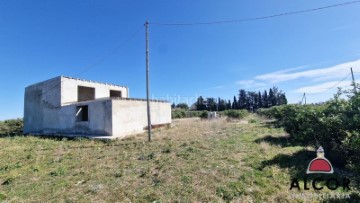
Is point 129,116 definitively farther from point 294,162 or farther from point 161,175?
point 294,162

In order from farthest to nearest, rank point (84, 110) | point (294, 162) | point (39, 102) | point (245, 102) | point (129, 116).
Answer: point (245, 102) < point (39, 102) < point (84, 110) < point (129, 116) < point (294, 162)

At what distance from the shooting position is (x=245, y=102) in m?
74.4

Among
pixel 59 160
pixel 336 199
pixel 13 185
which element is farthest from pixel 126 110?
pixel 336 199

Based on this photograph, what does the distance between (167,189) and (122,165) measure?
281 centimetres

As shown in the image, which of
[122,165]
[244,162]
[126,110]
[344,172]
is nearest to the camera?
[344,172]

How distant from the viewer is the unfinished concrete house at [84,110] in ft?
47.5

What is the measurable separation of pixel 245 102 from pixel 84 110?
64613mm

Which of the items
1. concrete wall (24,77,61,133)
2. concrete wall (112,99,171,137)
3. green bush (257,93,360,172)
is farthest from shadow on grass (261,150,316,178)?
concrete wall (24,77,61,133)

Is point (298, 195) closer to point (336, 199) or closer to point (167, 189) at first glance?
point (336, 199)

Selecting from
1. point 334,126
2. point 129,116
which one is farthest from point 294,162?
point 129,116

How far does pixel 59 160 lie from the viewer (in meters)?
8.06

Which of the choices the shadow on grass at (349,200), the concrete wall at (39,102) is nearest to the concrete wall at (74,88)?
the concrete wall at (39,102)

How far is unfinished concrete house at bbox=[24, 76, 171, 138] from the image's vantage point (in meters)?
14.5

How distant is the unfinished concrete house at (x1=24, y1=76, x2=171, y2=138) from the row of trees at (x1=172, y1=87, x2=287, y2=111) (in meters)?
48.5
